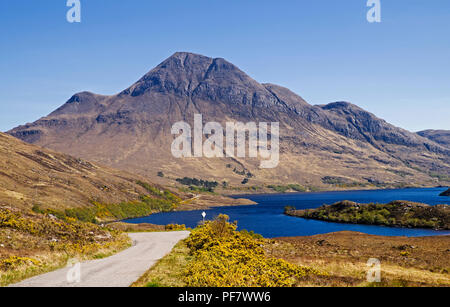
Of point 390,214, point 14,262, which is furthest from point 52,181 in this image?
point 390,214

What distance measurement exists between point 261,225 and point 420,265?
79.8 meters

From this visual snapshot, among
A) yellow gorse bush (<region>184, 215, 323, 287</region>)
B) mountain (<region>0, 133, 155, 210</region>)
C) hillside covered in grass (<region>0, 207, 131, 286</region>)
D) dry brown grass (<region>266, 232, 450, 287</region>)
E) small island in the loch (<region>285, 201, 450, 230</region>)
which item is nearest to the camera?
yellow gorse bush (<region>184, 215, 323, 287</region>)

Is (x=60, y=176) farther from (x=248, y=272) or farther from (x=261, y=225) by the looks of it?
(x=248, y=272)

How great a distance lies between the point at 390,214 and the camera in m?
105

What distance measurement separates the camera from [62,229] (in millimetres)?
35781

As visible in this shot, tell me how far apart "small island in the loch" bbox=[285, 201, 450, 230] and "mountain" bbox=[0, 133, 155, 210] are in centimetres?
7353

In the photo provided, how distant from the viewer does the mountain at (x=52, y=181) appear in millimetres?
85188

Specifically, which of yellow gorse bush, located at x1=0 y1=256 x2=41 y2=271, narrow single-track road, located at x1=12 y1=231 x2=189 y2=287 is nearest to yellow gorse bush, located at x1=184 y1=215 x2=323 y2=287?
narrow single-track road, located at x1=12 y1=231 x2=189 y2=287

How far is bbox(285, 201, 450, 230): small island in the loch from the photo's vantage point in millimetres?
89750

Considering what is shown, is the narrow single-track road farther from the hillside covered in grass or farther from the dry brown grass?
the dry brown grass

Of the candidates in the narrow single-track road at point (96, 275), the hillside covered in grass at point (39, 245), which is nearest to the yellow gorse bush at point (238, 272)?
the narrow single-track road at point (96, 275)

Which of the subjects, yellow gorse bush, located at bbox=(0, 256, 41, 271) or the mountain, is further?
the mountain

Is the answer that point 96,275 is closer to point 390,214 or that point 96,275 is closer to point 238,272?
point 238,272

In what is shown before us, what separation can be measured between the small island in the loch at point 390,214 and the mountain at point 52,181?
7353 cm
